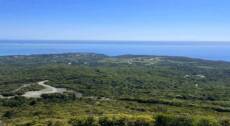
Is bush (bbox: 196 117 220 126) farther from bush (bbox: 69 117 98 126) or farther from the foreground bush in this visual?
bush (bbox: 69 117 98 126)

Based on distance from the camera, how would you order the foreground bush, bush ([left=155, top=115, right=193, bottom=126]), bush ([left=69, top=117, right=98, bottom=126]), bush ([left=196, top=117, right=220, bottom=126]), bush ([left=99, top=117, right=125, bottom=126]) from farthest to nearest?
bush ([left=99, top=117, right=125, bottom=126])
bush ([left=69, top=117, right=98, bottom=126])
bush ([left=155, top=115, right=193, bottom=126])
the foreground bush
bush ([left=196, top=117, right=220, bottom=126])

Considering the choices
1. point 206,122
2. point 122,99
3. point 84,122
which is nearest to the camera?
point 206,122

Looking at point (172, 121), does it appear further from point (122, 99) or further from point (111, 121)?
point (122, 99)

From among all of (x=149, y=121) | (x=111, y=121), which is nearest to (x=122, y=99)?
(x=111, y=121)

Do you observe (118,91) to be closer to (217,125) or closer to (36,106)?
(36,106)

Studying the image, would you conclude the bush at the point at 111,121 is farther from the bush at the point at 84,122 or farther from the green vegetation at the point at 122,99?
the bush at the point at 84,122

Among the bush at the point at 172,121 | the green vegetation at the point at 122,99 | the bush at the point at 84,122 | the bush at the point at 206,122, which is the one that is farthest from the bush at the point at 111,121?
the bush at the point at 206,122

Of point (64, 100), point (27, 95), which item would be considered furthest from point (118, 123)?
point (27, 95)

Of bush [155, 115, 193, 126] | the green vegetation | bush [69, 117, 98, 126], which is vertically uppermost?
bush [155, 115, 193, 126]

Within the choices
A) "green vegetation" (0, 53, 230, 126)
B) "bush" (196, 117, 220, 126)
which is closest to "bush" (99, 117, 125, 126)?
"green vegetation" (0, 53, 230, 126)
